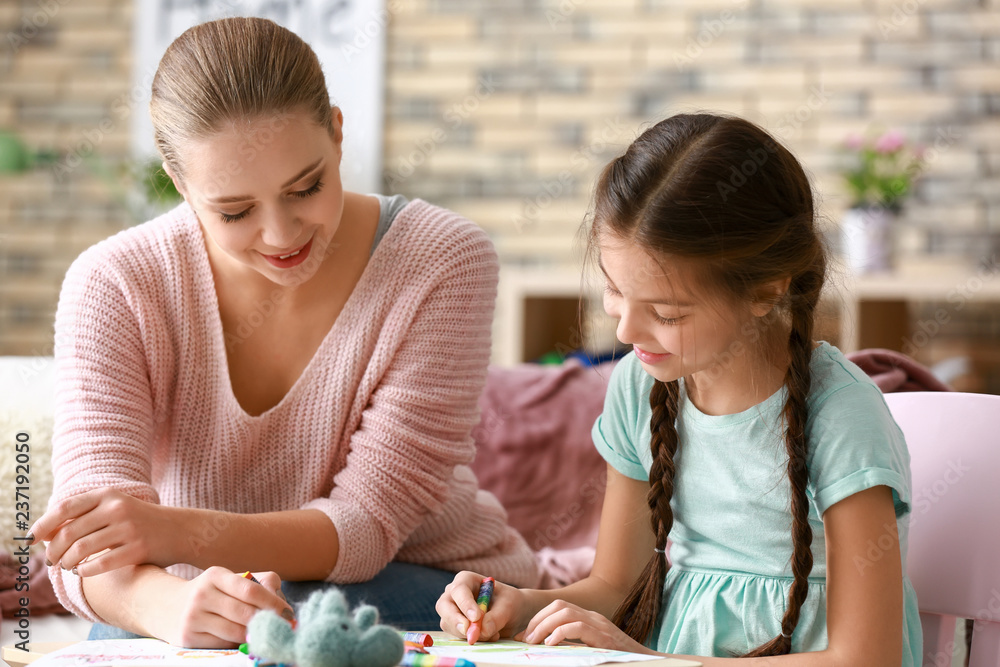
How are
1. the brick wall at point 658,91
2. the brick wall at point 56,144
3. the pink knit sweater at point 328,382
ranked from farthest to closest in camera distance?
the brick wall at point 56,144 → the brick wall at point 658,91 → the pink knit sweater at point 328,382

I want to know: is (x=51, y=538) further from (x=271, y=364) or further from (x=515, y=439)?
(x=515, y=439)

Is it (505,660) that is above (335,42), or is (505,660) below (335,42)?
below

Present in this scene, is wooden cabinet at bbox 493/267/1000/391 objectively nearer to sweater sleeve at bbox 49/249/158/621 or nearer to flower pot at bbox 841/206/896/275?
flower pot at bbox 841/206/896/275

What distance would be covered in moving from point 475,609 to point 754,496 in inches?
12.9

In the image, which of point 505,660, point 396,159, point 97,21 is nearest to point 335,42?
point 396,159

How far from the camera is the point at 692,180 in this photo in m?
1.00

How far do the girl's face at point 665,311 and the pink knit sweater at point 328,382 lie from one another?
14.3 inches

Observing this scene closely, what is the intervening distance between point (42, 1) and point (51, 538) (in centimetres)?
318

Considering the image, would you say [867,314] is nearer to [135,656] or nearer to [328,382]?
[328,382]

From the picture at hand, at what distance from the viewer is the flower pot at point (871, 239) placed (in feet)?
9.30

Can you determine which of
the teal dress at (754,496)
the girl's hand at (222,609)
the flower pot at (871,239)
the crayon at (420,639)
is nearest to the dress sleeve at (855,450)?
the teal dress at (754,496)

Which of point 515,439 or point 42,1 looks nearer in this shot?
point 515,439

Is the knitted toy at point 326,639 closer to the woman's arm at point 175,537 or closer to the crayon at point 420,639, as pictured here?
the crayon at point 420,639

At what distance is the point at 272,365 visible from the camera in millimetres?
1352
